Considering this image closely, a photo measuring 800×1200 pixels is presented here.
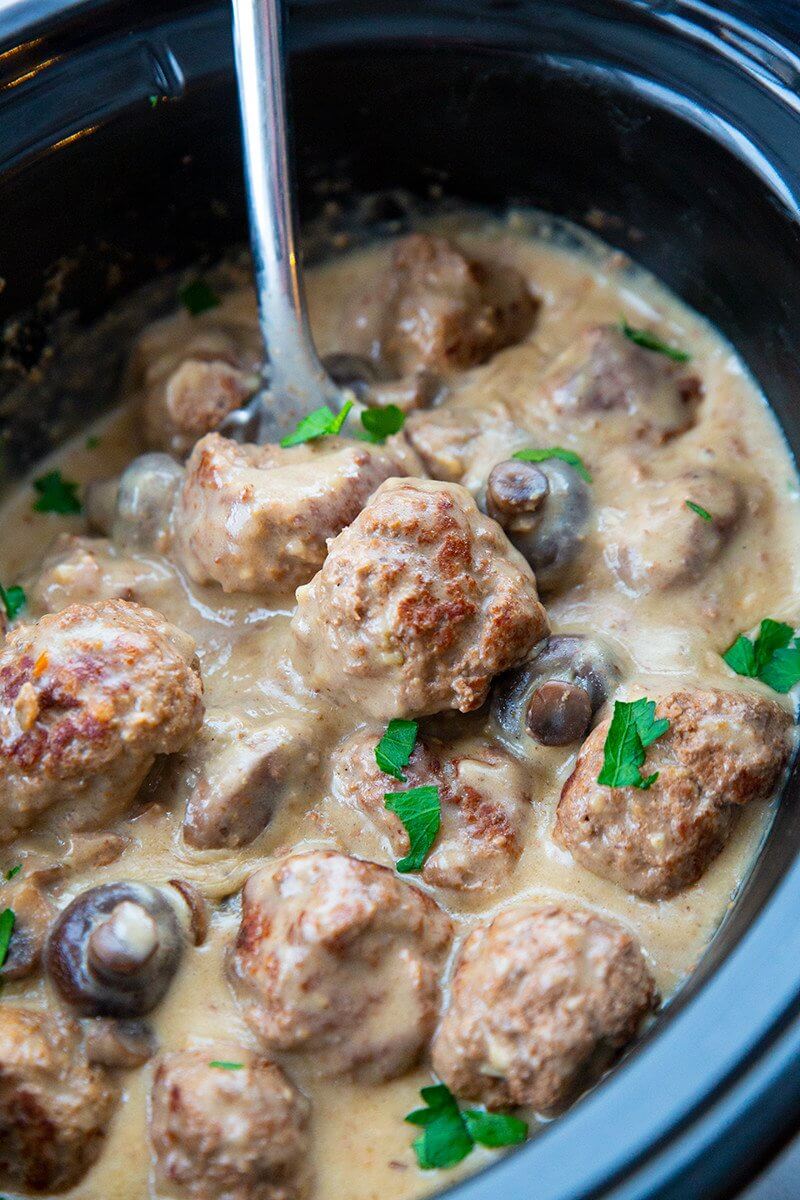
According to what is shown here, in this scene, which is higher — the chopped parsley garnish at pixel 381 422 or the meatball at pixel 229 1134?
the chopped parsley garnish at pixel 381 422

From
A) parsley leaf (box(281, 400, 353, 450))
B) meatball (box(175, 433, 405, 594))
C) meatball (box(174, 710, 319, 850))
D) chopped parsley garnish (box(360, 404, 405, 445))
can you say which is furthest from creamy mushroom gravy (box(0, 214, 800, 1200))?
parsley leaf (box(281, 400, 353, 450))

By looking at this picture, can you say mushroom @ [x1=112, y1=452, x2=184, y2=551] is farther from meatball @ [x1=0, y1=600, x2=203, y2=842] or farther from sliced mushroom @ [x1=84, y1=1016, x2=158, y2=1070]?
sliced mushroom @ [x1=84, y1=1016, x2=158, y2=1070]

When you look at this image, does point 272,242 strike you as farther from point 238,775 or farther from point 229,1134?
point 229,1134

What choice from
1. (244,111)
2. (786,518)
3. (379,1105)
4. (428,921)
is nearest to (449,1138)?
(379,1105)

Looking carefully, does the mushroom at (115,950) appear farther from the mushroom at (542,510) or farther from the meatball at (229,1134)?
the mushroom at (542,510)

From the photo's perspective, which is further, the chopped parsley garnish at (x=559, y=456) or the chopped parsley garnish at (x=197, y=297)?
the chopped parsley garnish at (x=197, y=297)

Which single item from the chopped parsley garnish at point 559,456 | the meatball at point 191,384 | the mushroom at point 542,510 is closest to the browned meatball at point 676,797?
the mushroom at point 542,510

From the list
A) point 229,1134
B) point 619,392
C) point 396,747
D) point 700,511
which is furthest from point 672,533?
point 229,1134
